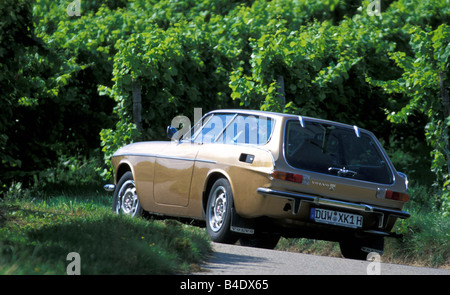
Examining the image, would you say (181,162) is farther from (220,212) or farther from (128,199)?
(128,199)

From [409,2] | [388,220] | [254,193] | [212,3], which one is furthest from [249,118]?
[212,3]

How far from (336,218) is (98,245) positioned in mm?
2788

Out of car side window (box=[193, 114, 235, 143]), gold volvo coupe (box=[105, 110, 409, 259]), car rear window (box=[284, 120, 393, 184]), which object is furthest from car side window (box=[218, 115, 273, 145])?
car rear window (box=[284, 120, 393, 184])

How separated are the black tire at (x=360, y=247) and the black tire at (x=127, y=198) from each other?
9.24 feet

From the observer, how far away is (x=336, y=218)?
30.5 feet

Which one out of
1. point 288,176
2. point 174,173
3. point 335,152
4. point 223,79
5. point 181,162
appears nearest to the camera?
point 288,176

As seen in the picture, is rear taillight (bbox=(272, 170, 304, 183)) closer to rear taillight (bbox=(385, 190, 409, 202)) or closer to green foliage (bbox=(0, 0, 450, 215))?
rear taillight (bbox=(385, 190, 409, 202))

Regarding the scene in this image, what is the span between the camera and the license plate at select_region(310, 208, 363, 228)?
920 cm

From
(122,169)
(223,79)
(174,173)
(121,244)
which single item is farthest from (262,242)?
(223,79)

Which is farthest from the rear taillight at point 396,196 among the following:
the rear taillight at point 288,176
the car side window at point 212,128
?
the car side window at point 212,128

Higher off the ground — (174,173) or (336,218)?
(174,173)

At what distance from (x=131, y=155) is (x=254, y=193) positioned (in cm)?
308

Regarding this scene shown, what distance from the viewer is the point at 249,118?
10078 millimetres

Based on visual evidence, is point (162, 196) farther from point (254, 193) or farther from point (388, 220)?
point (388, 220)
